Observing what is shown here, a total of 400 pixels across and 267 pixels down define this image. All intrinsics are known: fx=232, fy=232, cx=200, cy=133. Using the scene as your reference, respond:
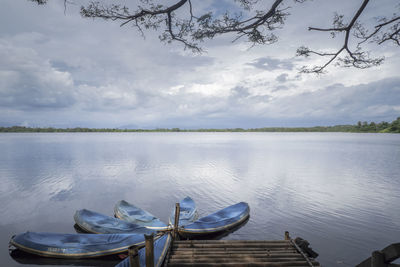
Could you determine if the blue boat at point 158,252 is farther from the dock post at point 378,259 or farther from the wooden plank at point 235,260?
the dock post at point 378,259

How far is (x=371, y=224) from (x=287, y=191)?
528 cm

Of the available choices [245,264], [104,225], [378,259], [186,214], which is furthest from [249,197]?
[378,259]

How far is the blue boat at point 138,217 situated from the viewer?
762 cm

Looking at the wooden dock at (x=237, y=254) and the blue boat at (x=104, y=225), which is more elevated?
the wooden dock at (x=237, y=254)

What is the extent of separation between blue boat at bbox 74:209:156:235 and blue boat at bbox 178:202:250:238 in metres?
1.15

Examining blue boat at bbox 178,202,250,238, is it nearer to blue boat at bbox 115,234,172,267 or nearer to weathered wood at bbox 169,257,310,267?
blue boat at bbox 115,234,172,267

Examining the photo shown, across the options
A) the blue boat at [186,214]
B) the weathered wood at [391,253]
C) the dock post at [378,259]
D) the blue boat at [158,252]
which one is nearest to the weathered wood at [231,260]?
the blue boat at [158,252]

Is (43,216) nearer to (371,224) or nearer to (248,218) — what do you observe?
(248,218)

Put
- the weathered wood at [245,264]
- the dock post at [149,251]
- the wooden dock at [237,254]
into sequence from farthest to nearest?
the wooden dock at [237,254] < the weathered wood at [245,264] < the dock post at [149,251]

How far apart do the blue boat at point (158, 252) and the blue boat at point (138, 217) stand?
4.41 feet

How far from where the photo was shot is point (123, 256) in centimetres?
630

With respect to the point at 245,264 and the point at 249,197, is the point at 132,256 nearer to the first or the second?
the point at 245,264

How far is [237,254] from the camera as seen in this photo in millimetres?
5535

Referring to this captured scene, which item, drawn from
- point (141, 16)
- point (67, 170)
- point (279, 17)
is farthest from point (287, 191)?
point (67, 170)
